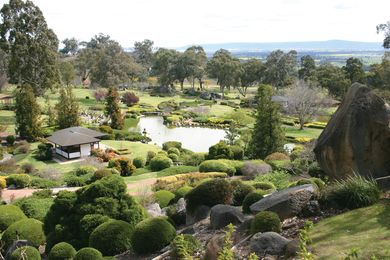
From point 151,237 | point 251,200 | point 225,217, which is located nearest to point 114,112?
point 251,200

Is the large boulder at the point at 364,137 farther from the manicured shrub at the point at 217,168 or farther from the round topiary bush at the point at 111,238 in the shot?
the manicured shrub at the point at 217,168

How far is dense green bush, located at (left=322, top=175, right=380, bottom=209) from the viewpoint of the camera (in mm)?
8789

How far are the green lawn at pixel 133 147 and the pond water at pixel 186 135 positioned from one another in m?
3.81

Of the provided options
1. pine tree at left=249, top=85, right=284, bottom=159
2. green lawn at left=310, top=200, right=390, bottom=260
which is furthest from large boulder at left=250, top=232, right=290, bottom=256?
pine tree at left=249, top=85, right=284, bottom=159

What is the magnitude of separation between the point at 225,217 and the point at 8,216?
30.2ft

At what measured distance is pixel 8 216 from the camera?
15.2m

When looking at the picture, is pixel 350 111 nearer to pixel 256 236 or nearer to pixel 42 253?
pixel 256 236

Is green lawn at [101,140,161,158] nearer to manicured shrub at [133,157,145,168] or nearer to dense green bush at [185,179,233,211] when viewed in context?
manicured shrub at [133,157,145,168]

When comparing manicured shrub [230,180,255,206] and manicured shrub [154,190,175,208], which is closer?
manicured shrub [230,180,255,206]

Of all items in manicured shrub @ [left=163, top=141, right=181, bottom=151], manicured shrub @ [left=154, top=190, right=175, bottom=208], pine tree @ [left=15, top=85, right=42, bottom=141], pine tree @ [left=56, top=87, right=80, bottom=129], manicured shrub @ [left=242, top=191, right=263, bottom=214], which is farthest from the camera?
pine tree @ [left=56, top=87, right=80, bottom=129]

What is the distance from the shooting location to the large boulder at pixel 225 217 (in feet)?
32.7

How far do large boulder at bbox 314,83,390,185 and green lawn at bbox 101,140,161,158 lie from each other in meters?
26.0

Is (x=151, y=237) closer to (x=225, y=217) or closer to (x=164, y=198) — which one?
(x=225, y=217)

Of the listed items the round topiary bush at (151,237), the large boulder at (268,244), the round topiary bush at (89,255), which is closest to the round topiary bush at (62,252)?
the round topiary bush at (89,255)
